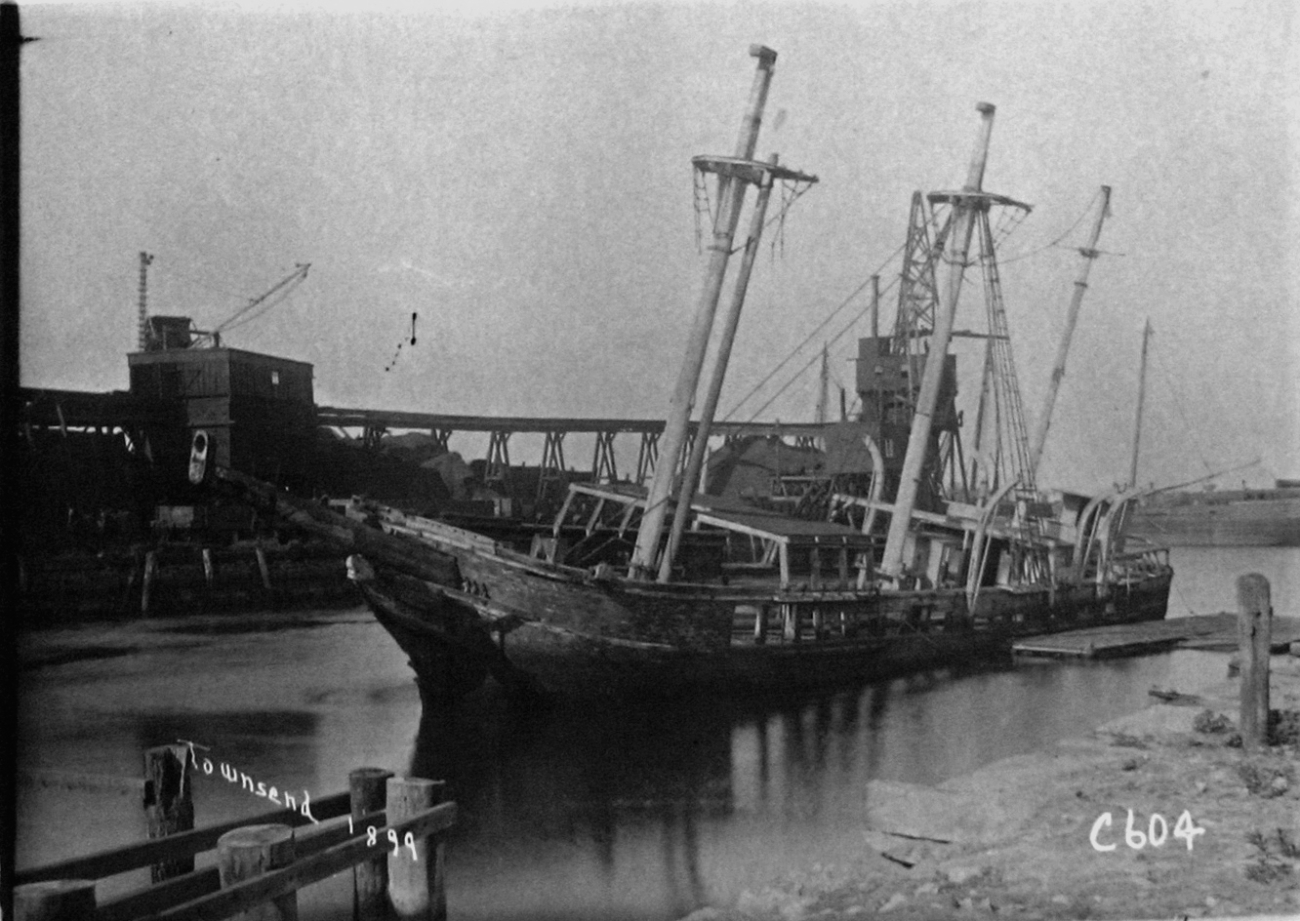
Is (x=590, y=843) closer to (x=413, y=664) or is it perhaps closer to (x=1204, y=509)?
(x=413, y=664)

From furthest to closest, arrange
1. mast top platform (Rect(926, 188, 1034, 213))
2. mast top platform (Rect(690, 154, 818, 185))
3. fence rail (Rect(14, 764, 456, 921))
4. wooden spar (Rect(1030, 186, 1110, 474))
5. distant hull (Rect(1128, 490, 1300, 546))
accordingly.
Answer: distant hull (Rect(1128, 490, 1300, 546)) → wooden spar (Rect(1030, 186, 1110, 474)) → mast top platform (Rect(926, 188, 1034, 213)) → mast top platform (Rect(690, 154, 818, 185)) → fence rail (Rect(14, 764, 456, 921))

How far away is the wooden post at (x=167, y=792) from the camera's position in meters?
7.65

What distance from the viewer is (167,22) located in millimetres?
8477

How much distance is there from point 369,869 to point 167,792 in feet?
4.96

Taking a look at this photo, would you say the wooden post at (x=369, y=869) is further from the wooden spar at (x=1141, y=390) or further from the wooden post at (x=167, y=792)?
the wooden spar at (x=1141, y=390)

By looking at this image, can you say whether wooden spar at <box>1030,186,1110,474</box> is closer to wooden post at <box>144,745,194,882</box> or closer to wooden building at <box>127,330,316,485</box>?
wooden building at <box>127,330,316,485</box>

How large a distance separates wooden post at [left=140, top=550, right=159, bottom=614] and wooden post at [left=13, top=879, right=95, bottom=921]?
1904 centimetres

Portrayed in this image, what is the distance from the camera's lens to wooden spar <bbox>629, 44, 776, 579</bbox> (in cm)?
1535

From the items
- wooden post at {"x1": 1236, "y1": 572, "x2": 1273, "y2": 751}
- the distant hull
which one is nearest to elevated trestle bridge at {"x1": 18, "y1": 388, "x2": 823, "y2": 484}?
wooden post at {"x1": 1236, "y1": 572, "x2": 1273, "y2": 751}

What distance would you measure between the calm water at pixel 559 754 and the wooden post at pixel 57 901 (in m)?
2.83

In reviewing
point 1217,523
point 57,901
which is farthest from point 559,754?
point 1217,523

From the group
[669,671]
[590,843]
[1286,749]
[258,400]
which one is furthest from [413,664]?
[1286,749]

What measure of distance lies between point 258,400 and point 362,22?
595 cm

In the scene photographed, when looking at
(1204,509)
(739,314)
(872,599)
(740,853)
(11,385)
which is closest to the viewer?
(11,385)
